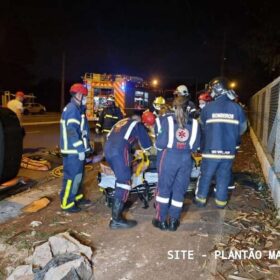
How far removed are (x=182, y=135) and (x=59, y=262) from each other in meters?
2.14

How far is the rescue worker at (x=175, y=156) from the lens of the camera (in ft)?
14.8

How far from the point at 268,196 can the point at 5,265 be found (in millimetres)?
4421

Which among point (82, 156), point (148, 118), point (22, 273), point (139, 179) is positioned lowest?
point (22, 273)

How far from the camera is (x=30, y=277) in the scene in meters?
3.30

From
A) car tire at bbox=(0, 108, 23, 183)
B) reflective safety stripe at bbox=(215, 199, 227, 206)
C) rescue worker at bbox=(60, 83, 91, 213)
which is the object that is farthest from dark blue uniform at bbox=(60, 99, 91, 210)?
reflective safety stripe at bbox=(215, 199, 227, 206)

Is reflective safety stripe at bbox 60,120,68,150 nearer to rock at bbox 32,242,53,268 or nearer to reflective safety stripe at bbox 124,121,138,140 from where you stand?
reflective safety stripe at bbox 124,121,138,140

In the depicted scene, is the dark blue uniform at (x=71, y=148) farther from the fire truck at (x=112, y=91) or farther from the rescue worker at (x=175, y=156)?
the fire truck at (x=112, y=91)

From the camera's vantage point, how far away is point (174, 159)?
14.8 feet

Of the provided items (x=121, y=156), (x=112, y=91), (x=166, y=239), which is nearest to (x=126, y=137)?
(x=121, y=156)

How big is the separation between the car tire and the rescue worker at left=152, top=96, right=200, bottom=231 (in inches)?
105

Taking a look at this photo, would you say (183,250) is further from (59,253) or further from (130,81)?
(130,81)

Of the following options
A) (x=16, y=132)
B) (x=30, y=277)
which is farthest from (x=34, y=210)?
(x=30, y=277)

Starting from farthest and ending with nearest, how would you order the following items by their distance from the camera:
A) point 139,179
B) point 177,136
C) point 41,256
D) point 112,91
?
1. point 112,91
2. point 139,179
3. point 177,136
4. point 41,256

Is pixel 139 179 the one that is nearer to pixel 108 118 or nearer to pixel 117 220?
pixel 117 220
